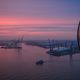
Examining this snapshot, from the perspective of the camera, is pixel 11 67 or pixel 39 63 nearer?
pixel 11 67

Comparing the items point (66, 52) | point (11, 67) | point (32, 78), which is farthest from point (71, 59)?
point (32, 78)

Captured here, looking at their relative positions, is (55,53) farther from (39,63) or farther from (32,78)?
(32,78)

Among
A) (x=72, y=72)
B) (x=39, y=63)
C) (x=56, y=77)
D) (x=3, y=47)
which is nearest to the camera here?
(x=56, y=77)

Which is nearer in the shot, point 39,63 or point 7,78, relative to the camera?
point 7,78

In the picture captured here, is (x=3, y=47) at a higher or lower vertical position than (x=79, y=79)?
higher

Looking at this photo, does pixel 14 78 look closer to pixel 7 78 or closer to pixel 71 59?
pixel 7 78

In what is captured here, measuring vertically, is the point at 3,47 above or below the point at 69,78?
above

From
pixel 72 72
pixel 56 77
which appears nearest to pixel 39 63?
pixel 72 72

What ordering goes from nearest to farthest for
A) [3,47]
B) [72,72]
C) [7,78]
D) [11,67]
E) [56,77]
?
[7,78], [56,77], [72,72], [11,67], [3,47]

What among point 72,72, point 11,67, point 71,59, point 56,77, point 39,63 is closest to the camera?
point 56,77
